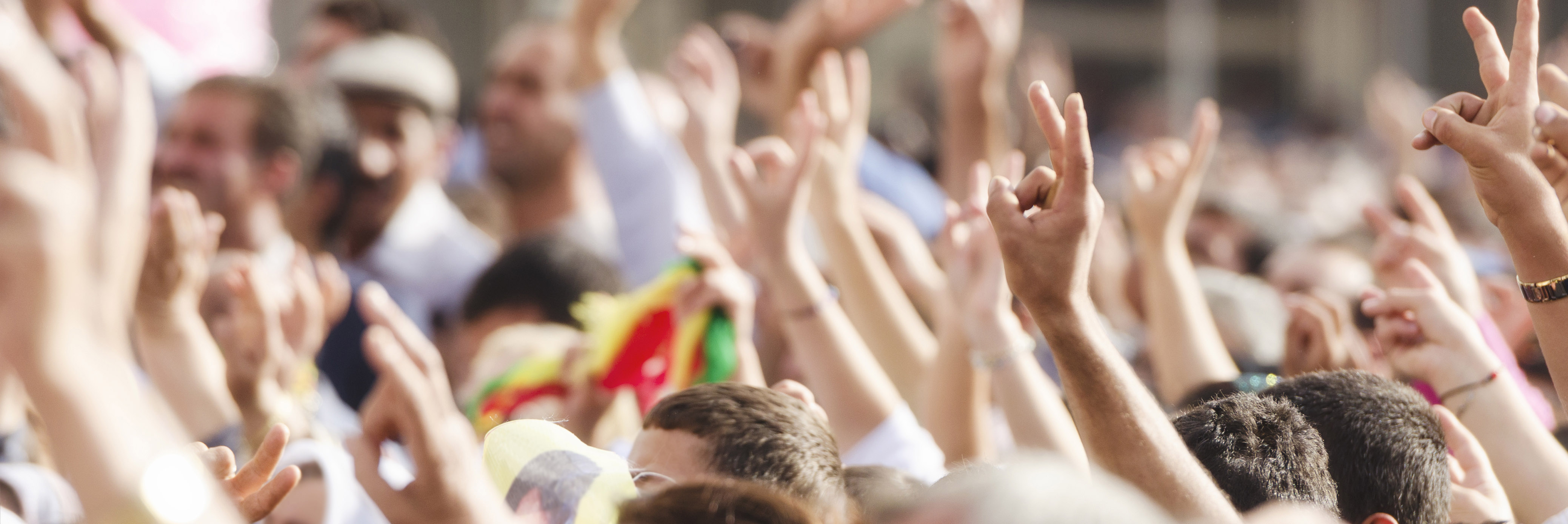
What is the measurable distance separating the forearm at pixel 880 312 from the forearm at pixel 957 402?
363 mm

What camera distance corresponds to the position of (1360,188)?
28.9 feet

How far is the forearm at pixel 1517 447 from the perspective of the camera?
188cm

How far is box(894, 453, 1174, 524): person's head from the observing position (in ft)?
3.61

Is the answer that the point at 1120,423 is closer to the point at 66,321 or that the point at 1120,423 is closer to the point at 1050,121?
the point at 1050,121

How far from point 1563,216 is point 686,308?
4.83ft

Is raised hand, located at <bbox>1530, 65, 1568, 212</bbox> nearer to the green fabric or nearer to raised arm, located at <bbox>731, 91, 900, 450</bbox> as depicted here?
raised arm, located at <bbox>731, 91, 900, 450</bbox>

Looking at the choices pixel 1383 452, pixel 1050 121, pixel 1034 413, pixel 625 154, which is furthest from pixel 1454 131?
pixel 625 154

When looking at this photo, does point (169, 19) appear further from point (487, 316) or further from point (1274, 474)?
point (1274, 474)

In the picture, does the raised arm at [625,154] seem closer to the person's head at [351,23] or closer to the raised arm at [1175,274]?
the person's head at [351,23]

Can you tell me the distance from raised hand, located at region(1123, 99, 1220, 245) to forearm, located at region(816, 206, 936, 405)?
575 mm

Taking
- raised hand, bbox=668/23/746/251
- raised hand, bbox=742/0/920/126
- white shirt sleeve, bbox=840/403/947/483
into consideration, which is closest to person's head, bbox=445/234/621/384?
raised hand, bbox=668/23/746/251

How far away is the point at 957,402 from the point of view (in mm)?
2365

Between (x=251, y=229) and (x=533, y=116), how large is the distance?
1183 millimetres

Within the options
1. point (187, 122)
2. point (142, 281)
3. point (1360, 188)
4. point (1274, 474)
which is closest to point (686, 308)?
point (142, 281)
